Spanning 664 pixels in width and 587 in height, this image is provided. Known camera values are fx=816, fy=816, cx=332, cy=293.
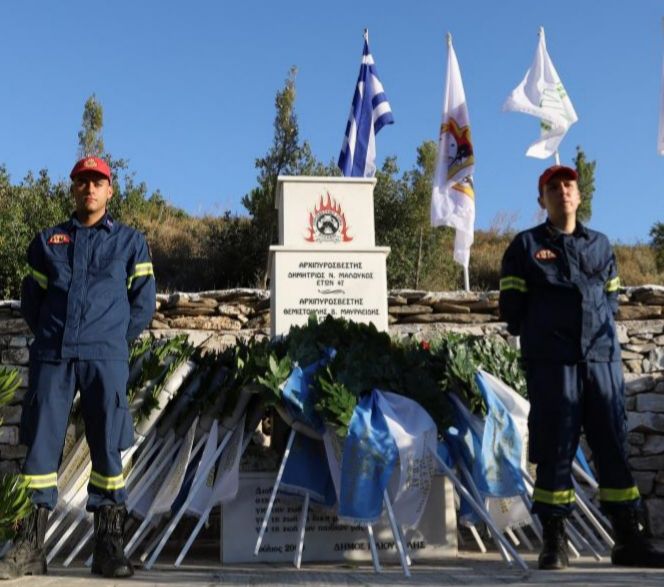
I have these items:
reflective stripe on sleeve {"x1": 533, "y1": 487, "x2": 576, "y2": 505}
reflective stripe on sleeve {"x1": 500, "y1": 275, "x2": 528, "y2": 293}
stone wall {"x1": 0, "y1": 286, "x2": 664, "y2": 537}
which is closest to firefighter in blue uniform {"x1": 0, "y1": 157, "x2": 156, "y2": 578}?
reflective stripe on sleeve {"x1": 500, "y1": 275, "x2": 528, "y2": 293}

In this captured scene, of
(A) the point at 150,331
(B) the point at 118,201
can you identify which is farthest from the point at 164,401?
(B) the point at 118,201

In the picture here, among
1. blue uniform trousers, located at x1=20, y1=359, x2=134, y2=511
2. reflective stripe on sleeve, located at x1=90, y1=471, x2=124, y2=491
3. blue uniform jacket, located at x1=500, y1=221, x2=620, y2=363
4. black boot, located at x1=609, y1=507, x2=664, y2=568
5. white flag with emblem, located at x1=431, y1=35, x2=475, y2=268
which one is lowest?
black boot, located at x1=609, y1=507, x2=664, y2=568

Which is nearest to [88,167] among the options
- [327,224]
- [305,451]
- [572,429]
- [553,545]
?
[305,451]

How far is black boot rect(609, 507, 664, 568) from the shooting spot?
11.6 ft

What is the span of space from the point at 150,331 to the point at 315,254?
2.37 metres

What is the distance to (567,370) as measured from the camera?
3.64m

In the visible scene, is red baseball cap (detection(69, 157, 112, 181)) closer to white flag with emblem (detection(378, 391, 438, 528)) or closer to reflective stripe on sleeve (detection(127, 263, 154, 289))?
reflective stripe on sleeve (detection(127, 263, 154, 289))

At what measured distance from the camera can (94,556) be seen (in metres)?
3.37

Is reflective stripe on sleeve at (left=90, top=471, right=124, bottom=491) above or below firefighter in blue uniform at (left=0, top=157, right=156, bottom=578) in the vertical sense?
below

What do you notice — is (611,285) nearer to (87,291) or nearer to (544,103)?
(87,291)

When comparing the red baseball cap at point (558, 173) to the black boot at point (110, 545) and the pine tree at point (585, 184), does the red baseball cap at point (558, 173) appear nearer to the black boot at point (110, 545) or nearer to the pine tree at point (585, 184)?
the black boot at point (110, 545)

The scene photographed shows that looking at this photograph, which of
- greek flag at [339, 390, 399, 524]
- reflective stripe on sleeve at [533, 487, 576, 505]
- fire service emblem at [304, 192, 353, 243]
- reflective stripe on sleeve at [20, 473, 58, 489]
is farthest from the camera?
fire service emblem at [304, 192, 353, 243]

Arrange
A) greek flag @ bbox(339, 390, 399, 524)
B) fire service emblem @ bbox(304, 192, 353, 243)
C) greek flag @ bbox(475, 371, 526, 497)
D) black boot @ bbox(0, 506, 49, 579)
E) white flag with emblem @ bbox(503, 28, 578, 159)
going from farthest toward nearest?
white flag with emblem @ bbox(503, 28, 578, 159)
fire service emblem @ bbox(304, 192, 353, 243)
greek flag @ bbox(475, 371, 526, 497)
greek flag @ bbox(339, 390, 399, 524)
black boot @ bbox(0, 506, 49, 579)

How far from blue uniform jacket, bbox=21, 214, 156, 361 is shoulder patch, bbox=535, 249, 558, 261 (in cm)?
178
